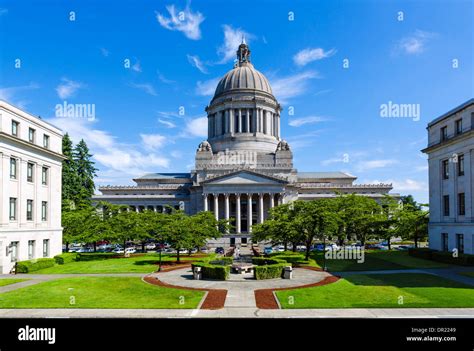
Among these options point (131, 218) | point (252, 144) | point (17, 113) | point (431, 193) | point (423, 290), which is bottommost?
point (423, 290)

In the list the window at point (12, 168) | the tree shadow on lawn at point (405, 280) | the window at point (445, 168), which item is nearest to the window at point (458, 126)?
the window at point (445, 168)

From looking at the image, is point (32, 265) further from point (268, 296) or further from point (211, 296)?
point (268, 296)

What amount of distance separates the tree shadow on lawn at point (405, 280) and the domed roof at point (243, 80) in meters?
92.5

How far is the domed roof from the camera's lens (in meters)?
117

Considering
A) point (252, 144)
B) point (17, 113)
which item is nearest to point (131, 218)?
point (17, 113)

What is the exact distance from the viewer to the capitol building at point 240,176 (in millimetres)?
88875

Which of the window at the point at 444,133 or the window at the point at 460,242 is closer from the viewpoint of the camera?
the window at the point at 460,242

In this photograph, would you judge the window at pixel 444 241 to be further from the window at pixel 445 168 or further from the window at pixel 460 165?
the window at pixel 460 165

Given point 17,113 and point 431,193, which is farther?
point 431,193

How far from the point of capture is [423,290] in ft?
82.5
